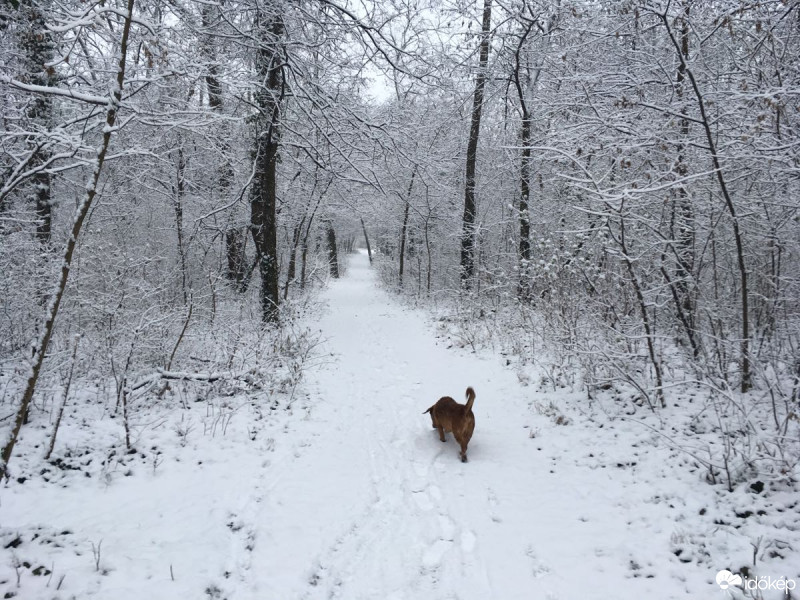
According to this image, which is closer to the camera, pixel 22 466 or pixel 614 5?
pixel 22 466

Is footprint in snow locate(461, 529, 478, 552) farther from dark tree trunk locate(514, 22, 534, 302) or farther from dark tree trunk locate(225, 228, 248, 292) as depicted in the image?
dark tree trunk locate(225, 228, 248, 292)

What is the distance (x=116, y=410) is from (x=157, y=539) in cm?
262

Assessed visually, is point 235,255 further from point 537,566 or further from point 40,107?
point 537,566

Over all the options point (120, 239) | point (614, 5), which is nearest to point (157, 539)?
point (614, 5)

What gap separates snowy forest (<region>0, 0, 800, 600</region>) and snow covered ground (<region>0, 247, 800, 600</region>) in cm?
4

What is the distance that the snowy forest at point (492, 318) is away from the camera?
3186 mm

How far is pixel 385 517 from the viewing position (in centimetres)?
372

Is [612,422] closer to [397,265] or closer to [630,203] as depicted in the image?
[630,203]

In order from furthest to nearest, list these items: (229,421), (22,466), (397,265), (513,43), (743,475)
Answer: (397,265)
(513,43)
(229,421)
(22,466)
(743,475)

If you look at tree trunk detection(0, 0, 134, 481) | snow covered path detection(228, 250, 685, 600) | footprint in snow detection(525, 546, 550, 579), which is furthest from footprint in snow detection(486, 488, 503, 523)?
tree trunk detection(0, 0, 134, 481)

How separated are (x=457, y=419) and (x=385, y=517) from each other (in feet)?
4.87

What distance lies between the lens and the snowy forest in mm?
3186

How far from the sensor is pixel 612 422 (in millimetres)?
5051

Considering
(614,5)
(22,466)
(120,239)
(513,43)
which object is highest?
(513,43)
